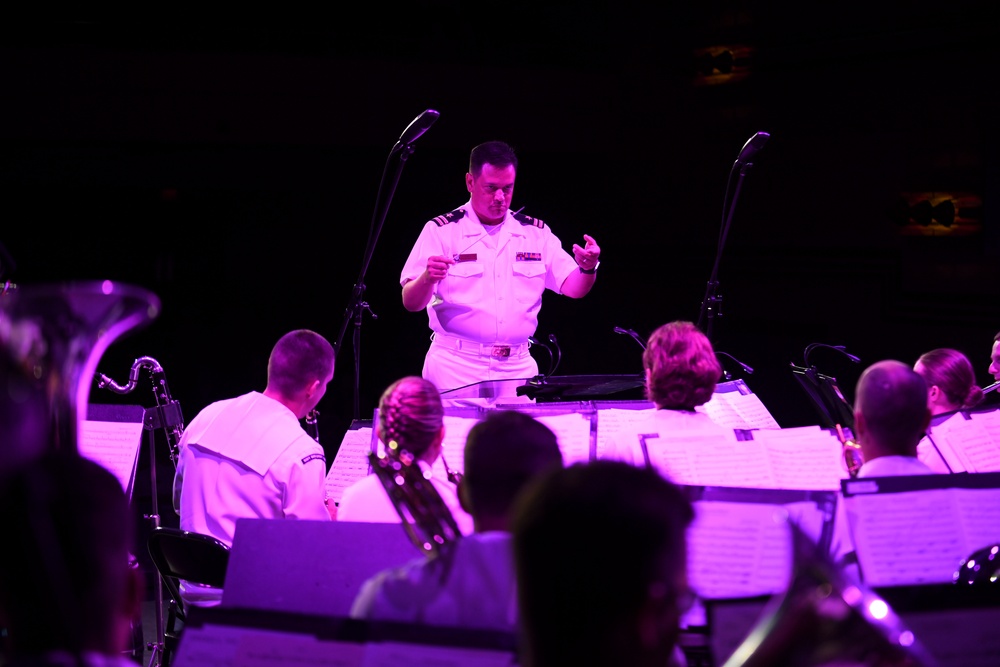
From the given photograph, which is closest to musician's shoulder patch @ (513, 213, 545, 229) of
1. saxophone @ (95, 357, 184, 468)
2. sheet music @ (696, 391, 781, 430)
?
sheet music @ (696, 391, 781, 430)

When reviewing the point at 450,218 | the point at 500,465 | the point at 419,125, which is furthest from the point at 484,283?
the point at 500,465

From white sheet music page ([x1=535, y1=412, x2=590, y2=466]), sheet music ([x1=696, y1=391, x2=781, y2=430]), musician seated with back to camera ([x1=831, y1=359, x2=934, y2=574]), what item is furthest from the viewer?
sheet music ([x1=696, y1=391, x2=781, y2=430])

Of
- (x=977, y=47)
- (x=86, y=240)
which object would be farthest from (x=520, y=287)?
(x=86, y=240)

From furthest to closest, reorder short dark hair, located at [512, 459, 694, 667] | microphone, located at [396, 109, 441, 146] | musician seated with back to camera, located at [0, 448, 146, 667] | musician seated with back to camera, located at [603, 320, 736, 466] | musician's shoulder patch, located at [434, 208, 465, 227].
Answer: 1. musician's shoulder patch, located at [434, 208, 465, 227]
2. microphone, located at [396, 109, 441, 146]
3. musician seated with back to camera, located at [603, 320, 736, 466]
4. musician seated with back to camera, located at [0, 448, 146, 667]
5. short dark hair, located at [512, 459, 694, 667]

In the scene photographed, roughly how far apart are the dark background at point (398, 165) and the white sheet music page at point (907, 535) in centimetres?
486

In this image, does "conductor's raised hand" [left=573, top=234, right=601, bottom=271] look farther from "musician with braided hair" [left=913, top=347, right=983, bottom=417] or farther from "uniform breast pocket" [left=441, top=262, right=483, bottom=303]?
"musician with braided hair" [left=913, top=347, right=983, bottom=417]

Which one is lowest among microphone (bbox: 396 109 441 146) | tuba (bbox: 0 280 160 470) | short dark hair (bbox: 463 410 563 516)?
short dark hair (bbox: 463 410 563 516)

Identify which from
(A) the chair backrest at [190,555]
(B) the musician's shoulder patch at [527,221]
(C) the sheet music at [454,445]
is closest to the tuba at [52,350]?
(A) the chair backrest at [190,555]

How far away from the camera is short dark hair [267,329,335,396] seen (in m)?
3.26

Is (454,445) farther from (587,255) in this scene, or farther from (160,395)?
(587,255)

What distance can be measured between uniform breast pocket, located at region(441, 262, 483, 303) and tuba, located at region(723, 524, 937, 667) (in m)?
3.48

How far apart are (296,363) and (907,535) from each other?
1.83 metres

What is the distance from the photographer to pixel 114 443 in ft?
11.0

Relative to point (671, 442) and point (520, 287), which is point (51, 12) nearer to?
point (520, 287)
